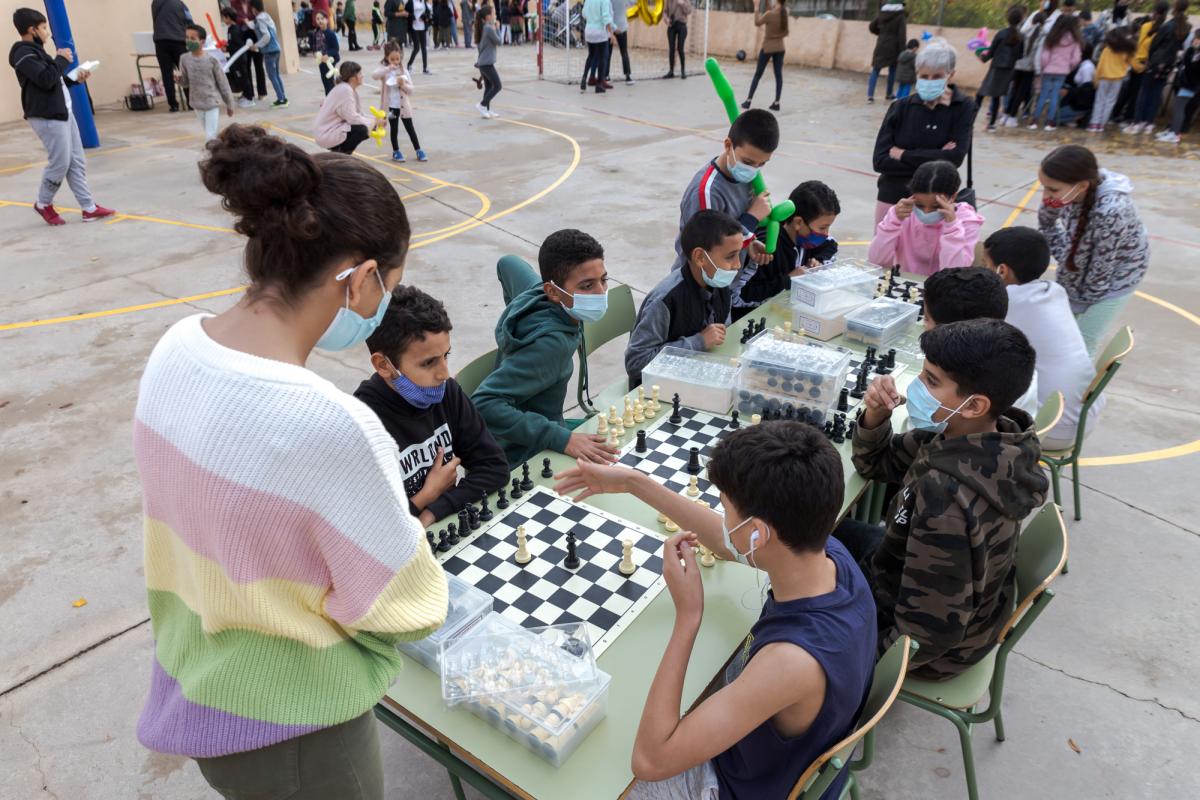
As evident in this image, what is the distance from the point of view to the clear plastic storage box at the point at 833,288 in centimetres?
405

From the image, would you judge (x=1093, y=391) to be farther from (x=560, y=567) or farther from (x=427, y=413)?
(x=427, y=413)

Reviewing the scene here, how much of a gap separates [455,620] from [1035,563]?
1.91m

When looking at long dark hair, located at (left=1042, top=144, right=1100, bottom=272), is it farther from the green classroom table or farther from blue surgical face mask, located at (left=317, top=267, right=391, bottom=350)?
blue surgical face mask, located at (left=317, top=267, right=391, bottom=350)

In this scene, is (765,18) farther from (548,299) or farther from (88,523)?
(88,523)

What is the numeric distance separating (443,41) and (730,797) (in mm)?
24516

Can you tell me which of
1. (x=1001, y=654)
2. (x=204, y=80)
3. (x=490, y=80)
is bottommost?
(x=1001, y=654)

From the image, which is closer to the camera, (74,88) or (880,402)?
(880,402)

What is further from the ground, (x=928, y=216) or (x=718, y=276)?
(x=928, y=216)

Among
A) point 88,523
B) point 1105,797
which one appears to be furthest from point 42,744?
point 1105,797

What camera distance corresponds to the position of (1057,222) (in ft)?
16.0

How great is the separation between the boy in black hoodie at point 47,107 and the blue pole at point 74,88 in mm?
3067

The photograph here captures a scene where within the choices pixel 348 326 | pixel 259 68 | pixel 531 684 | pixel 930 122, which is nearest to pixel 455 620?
pixel 531 684

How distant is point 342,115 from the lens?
949 cm

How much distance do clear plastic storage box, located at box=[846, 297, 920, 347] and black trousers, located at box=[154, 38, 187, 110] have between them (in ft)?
46.4
